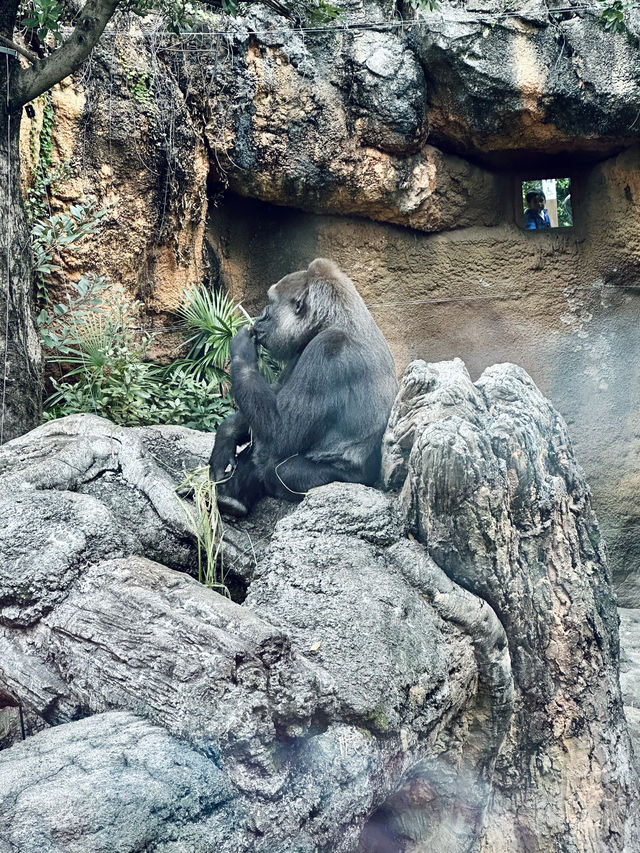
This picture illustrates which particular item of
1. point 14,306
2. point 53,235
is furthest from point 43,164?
point 14,306

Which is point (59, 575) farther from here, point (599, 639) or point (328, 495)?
point (599, 639)

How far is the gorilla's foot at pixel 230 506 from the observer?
13.8ft

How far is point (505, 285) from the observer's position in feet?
24.0

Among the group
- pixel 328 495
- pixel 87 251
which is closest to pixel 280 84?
pixel 87 251

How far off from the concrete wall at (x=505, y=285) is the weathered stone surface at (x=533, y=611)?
3862 mm

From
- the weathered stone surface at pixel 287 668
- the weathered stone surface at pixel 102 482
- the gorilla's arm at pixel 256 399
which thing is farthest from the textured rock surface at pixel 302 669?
the gorilla's arm at pixel 256 399

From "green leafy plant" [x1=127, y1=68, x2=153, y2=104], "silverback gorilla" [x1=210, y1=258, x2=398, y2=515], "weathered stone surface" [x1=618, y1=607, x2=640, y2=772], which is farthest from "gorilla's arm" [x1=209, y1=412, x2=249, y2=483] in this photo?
"green leafy plant" [x1=127, y1=68, x2=153, y2=104]

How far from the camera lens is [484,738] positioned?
10.4ft

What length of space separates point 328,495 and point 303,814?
1.41m

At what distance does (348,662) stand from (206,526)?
4.54ft

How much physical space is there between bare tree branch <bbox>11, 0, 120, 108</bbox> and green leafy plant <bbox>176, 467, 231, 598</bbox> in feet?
7.28

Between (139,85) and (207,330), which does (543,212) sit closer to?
(207,330)

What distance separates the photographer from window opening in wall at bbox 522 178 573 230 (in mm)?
7430

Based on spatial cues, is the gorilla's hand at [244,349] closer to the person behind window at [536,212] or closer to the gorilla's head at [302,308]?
the gorilla's head at [302,308]
